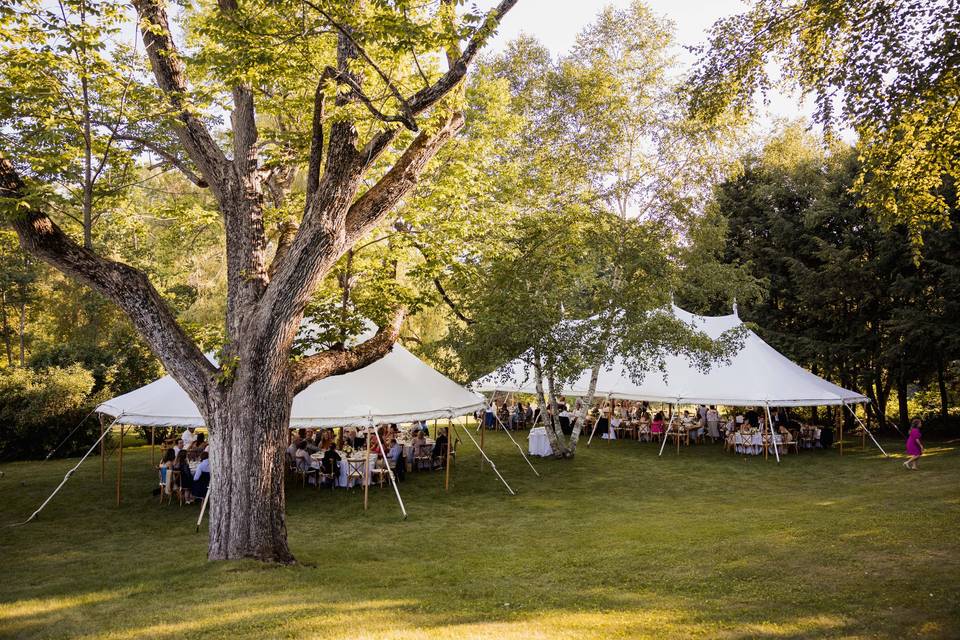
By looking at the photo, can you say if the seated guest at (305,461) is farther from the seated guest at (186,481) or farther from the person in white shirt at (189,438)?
the person in white shirt at (189,438)

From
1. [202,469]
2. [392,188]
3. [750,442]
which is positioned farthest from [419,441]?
[392,188]

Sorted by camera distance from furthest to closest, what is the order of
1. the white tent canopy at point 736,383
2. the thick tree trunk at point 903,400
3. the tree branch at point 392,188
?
1. the thick tree trunk at point 903,400
2. the white tent canopy at point 736,383
3. the tree branch at point 392,188

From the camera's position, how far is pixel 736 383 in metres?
17.3

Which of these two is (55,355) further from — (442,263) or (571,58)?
(571,58)

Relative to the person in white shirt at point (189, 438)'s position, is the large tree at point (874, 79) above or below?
above

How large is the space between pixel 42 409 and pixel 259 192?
1323 cm

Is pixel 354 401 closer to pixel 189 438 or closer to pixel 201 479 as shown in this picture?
pixel 201 479

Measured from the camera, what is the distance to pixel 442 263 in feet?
32.6

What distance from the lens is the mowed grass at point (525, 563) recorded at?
528 cm

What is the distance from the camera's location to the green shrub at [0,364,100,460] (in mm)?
16969

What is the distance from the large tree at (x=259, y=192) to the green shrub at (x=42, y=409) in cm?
1144

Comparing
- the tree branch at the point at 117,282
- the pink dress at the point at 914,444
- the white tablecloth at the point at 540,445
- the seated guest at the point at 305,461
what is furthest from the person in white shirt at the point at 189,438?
the pink dress at the point at 914,444

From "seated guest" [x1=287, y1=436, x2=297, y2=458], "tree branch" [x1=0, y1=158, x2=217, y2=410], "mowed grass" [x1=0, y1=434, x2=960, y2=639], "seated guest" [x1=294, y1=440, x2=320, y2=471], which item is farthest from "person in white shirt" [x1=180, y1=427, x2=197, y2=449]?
"tree branch" [x1=0, y1=158, x2=217, y2=410]

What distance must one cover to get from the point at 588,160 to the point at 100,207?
1091 cm
